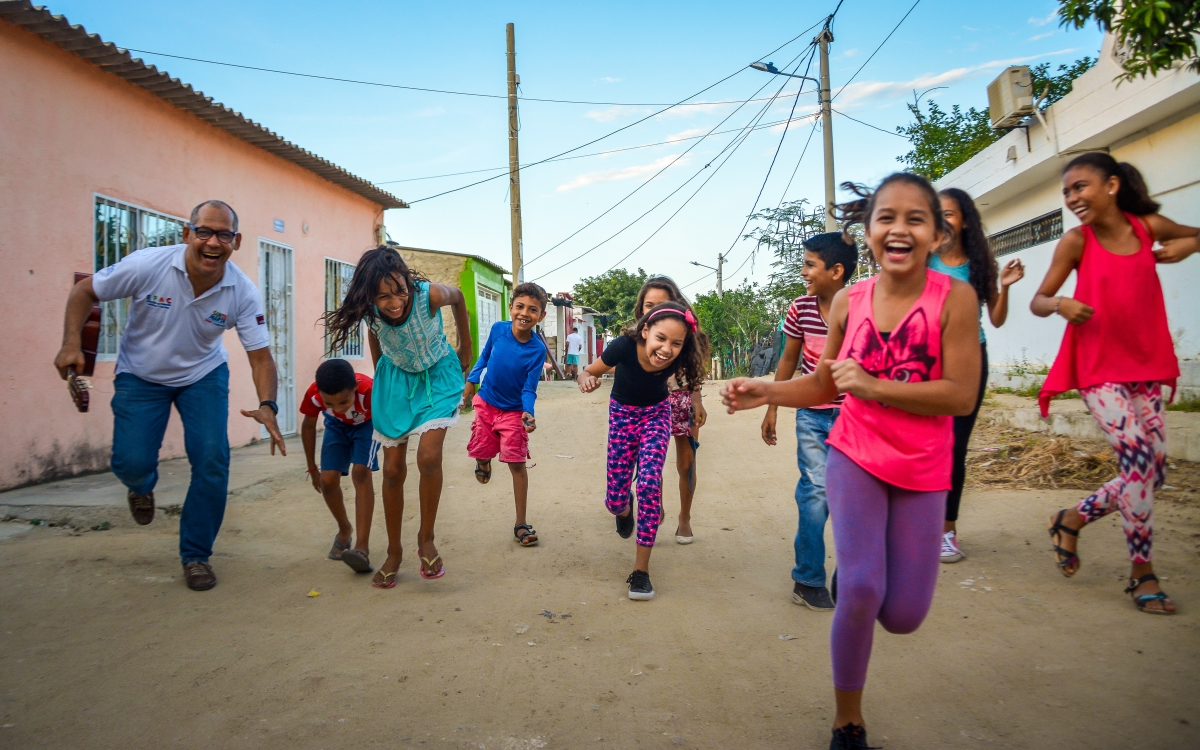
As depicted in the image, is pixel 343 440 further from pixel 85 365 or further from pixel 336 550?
pixel 85 365

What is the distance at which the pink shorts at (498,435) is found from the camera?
5223mm

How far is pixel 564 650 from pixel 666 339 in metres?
1.62

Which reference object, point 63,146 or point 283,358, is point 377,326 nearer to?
point 63,146

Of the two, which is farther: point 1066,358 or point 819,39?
point 819,39

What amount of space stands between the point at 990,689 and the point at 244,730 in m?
2.43

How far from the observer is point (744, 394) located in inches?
95.4

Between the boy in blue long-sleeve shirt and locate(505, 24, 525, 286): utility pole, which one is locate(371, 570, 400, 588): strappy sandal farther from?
locate(505, 24, 525, 286): utility pole

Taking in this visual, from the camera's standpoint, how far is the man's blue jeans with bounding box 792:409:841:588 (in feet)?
11.8

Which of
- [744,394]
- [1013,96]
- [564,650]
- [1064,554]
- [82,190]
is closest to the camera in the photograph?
[744,394]

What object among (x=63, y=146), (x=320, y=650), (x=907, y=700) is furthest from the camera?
(x=63, y=146)

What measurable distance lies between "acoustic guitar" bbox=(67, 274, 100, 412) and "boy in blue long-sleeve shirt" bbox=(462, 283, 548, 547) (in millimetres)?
2107

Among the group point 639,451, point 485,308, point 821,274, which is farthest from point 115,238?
point 485,308

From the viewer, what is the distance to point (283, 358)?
35.9 ft

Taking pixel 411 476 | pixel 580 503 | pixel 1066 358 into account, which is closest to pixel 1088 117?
pixel 1066 358
